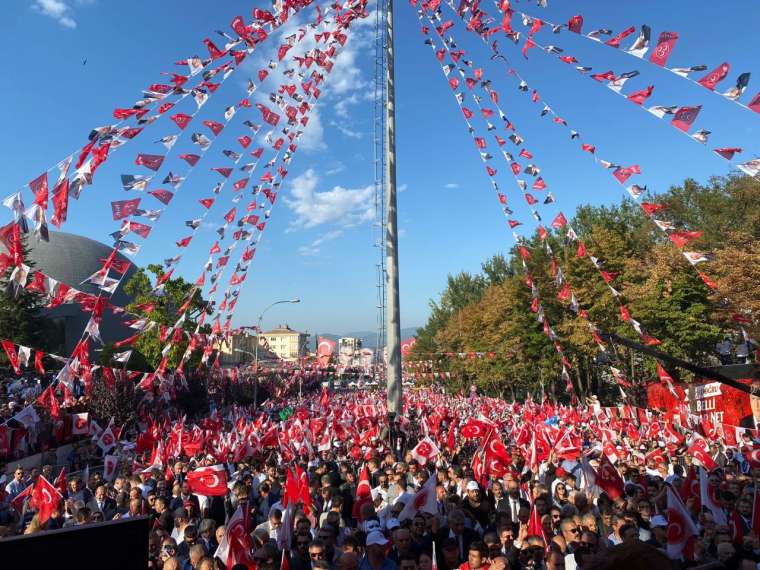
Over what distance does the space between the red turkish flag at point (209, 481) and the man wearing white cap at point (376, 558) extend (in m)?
4.24

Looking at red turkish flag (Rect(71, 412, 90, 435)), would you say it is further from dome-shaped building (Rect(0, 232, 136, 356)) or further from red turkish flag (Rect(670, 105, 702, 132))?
A: dome-shaped building (Rect(0, 232, 136, 356))

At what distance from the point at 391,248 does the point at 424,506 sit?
32.1 feet

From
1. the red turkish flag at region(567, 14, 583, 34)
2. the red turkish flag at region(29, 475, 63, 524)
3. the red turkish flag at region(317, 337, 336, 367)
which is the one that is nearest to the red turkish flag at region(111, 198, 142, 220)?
the red turkish flag at region(29, 475, 63, 524)

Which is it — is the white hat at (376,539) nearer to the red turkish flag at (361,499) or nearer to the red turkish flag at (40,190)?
the red turkish flag at (361,499)

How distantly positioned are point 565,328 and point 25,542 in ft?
110

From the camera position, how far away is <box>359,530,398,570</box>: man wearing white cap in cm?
603

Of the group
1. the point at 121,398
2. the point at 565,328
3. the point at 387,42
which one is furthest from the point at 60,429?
the point at 565,328

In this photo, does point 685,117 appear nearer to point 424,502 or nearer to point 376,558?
point 424,502

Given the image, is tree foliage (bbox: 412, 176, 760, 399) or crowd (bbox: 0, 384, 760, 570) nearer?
crowd (bbox: 0, 384, 760, 570)

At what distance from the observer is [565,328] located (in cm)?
3272

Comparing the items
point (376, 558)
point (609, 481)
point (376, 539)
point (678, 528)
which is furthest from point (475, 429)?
point (376, 558)

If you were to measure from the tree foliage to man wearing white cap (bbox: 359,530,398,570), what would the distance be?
13718 mm

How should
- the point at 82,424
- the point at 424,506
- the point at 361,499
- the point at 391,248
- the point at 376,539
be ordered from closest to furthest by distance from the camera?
the point at 376,539 < the point at 424,506 < the point at 361,499 < the point at 391,248 < the point at 82,424

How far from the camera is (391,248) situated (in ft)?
53.9
